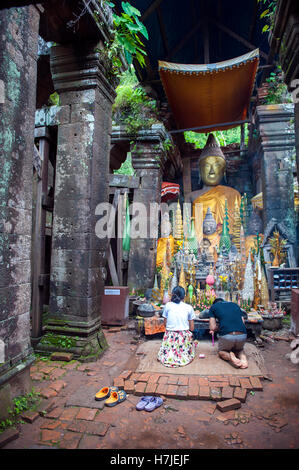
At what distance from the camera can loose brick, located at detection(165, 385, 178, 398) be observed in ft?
11.5

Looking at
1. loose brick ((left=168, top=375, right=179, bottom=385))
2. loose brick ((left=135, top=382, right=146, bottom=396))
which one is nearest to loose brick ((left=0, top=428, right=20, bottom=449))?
loose brick ((left=135, top=382, right=146, bottom=396))

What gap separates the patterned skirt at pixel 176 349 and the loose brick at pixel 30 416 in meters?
2.03

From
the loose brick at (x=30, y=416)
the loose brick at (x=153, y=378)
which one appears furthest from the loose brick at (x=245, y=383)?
the loose brick at (x=30, y=416)

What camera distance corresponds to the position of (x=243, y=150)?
1223cm

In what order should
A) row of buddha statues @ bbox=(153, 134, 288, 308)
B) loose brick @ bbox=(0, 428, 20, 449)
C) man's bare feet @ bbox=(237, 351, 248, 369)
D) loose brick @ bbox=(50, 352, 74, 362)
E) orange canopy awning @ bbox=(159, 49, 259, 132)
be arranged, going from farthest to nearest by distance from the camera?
orange canopy awning @ bbox=(159, 49, 259, 132) < row of buddha statues @ bbox=(153, 134, 288, 308) < loose brick @ bbox=(50, 352, 74, 362) < man's bare feet @ bbox=(237, 351, 248, 369) < loose brick @ bbox=(0, 428, 20, 449)

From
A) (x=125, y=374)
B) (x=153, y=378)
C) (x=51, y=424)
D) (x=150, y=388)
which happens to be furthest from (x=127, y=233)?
(x=51, y=424)

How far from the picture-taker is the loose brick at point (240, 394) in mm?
3363

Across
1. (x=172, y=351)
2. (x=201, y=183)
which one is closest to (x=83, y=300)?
(x=172, y=351)

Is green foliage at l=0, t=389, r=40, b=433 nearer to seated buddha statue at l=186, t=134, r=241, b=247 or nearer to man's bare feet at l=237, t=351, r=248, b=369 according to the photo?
man's bare feet at l=237, t=351, r=248, b=369

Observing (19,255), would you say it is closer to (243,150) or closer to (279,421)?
(279,421)

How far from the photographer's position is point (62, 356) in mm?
4355

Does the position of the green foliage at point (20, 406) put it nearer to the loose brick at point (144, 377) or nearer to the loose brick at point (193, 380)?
the loose brick at point (144, 377)

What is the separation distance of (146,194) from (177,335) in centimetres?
447

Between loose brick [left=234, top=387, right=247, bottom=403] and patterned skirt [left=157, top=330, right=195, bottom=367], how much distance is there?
1033mm
